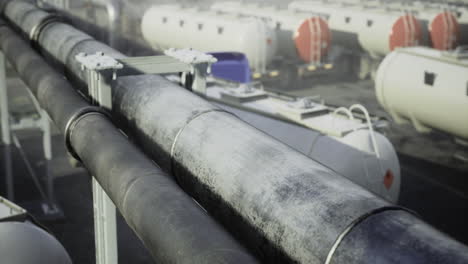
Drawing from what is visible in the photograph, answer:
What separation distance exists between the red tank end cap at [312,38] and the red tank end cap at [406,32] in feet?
9.71

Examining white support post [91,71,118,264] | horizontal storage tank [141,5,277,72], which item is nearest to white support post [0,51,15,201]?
white support post [91,71,118,264]

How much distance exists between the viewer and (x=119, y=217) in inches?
502

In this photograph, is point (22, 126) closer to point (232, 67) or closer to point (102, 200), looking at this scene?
point (232, 67)

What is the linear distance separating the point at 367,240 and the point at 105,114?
352 cm

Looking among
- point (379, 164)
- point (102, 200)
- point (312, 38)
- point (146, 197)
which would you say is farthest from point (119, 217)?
point (312, 38)

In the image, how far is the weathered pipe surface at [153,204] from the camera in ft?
12.2

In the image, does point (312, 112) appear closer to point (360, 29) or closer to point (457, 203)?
point (457, 203)

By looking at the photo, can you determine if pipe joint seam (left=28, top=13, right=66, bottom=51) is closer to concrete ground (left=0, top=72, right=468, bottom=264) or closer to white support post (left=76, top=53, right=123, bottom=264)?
concrete ground (left=0, top=72, right=468, bottom=264)

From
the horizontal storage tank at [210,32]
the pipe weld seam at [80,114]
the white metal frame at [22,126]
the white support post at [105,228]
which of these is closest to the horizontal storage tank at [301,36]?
the horizontal storage tank at [210,32]

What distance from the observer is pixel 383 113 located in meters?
21.8

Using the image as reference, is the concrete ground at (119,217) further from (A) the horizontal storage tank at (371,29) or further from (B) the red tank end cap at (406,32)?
(A) the horizontal storage tank at (371,29)

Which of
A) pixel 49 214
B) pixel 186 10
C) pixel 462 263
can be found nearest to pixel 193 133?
pixel 462 263

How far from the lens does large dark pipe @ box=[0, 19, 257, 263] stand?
12.2 ft

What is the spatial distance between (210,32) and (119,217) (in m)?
13.9
